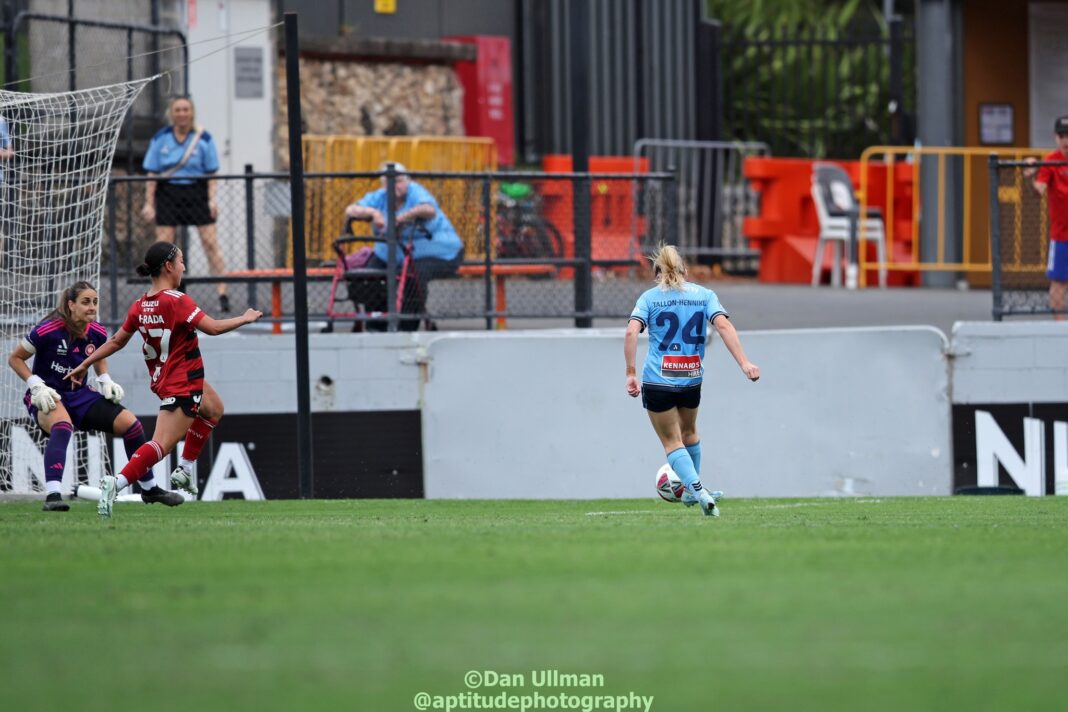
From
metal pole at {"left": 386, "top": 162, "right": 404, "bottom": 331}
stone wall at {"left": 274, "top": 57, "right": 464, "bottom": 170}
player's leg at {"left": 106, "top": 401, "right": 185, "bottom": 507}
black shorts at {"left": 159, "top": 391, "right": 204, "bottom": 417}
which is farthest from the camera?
stone wall at {"left": 274, "top": 57, "right": 464, "bottom": 170}

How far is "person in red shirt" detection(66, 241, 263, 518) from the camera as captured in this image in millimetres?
10750

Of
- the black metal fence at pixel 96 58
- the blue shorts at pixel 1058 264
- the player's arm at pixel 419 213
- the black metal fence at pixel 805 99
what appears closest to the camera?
the player's arm at pixel 419 213

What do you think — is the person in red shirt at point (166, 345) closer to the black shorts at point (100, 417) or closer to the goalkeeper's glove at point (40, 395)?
the goalkeeper's glove at point (40, 395)

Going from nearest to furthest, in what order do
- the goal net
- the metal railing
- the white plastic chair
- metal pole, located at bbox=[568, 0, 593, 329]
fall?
the goal net → metal pole, located at bbox=[568, 0, 593, 329] → the white plastic chair → the metal railing

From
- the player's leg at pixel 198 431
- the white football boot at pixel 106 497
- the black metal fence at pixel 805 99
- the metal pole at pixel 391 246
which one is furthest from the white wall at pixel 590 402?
the black metal fence at pixel 805 99

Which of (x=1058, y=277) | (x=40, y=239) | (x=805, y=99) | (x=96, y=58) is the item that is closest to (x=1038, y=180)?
(x=1058, y=277)

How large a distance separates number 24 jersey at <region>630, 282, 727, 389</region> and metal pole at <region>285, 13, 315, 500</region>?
300 cm

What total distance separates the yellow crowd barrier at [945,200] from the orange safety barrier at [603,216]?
21.7 ft

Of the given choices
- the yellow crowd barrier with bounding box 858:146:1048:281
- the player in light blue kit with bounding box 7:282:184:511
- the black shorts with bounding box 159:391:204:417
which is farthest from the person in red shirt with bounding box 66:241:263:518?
the yellow crowd barrier with bounding box 858:146:1048:281

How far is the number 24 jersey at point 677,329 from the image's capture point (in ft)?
34.6

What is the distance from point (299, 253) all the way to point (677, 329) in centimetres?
325

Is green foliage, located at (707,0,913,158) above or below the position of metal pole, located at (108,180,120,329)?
above

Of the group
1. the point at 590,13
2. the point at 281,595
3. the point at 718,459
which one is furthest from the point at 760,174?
the point at 281,595

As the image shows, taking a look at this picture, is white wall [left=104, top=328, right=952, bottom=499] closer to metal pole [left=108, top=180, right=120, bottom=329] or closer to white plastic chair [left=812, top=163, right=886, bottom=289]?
metal pole [left=108, top=180, right=120, bottom=329]
